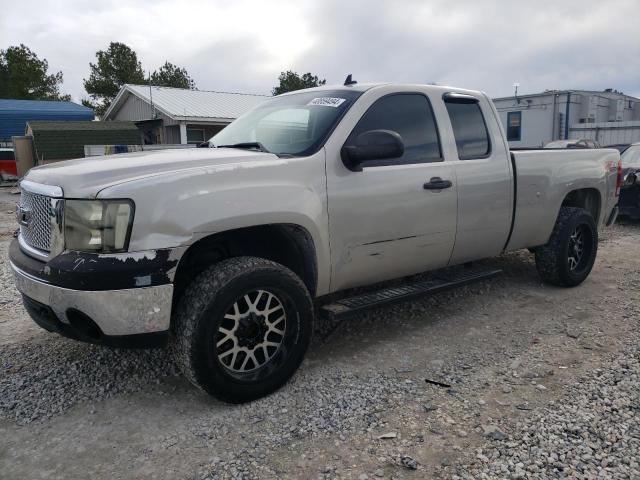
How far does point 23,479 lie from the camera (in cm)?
249

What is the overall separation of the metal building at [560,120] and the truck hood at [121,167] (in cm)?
2263

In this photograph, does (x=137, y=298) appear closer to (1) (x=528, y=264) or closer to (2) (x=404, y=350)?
(2) (x=404, y=350)

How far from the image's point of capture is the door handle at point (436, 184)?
153 inches

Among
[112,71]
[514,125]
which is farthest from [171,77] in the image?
[514,125]

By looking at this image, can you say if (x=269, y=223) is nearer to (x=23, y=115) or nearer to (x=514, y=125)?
(x=514, y=125)

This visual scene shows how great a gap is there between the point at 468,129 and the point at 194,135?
21.9m

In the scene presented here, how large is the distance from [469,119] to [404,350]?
2029 mm

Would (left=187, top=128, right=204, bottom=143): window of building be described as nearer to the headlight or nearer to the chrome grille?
the chrome grille

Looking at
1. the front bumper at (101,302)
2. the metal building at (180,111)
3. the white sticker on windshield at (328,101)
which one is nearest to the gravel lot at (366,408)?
the front bumper at (101,302)

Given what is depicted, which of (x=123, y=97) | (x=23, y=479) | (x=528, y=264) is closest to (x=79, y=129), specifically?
(x=123, y=97)

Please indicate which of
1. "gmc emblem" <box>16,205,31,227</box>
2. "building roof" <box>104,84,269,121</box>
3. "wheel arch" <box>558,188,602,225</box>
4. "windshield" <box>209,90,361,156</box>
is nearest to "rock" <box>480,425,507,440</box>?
"windshield" <box>209,90,361,156</box>

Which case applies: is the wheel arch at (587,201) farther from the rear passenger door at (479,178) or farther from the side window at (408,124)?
the side window at (408,124)

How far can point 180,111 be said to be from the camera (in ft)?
76.3

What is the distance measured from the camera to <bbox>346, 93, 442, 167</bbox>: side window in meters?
3.78
